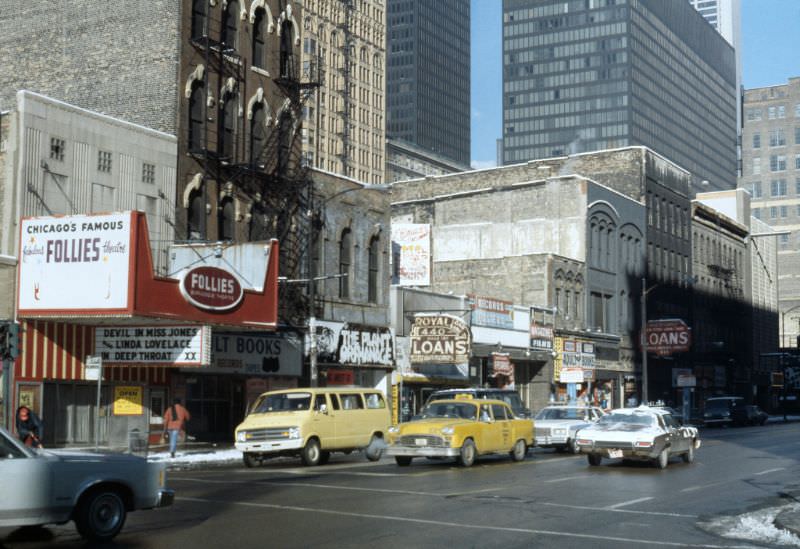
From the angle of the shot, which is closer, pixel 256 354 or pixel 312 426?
pixel 312 426

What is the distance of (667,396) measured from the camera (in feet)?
255

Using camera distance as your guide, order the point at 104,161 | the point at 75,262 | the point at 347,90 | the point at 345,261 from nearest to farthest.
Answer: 1. the point at 75,262
2. the point at 104,161
3. the point at 345,261
4. the point at 347,90

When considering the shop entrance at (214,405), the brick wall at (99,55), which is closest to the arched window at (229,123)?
the brick wall at (99,55)

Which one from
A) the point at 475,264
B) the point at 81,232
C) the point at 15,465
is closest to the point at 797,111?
the point at 475,264

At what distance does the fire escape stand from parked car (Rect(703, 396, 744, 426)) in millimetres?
33112

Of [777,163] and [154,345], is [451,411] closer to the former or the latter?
[154,345]

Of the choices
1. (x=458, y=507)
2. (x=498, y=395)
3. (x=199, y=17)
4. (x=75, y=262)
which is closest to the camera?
(x=458, y=507)

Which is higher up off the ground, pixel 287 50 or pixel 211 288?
pixel 287 50

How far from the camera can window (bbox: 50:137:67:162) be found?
33.6 metres

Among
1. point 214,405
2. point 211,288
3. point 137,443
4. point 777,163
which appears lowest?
point 137,443

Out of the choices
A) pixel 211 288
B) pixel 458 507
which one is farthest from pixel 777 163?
pixel 458 507

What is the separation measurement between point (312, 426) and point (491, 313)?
2682 centimetres

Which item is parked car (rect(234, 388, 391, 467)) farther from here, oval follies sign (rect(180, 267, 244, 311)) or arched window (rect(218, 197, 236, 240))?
arched window (rect(218, 197, 236, 240))

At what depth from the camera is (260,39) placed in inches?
1711
